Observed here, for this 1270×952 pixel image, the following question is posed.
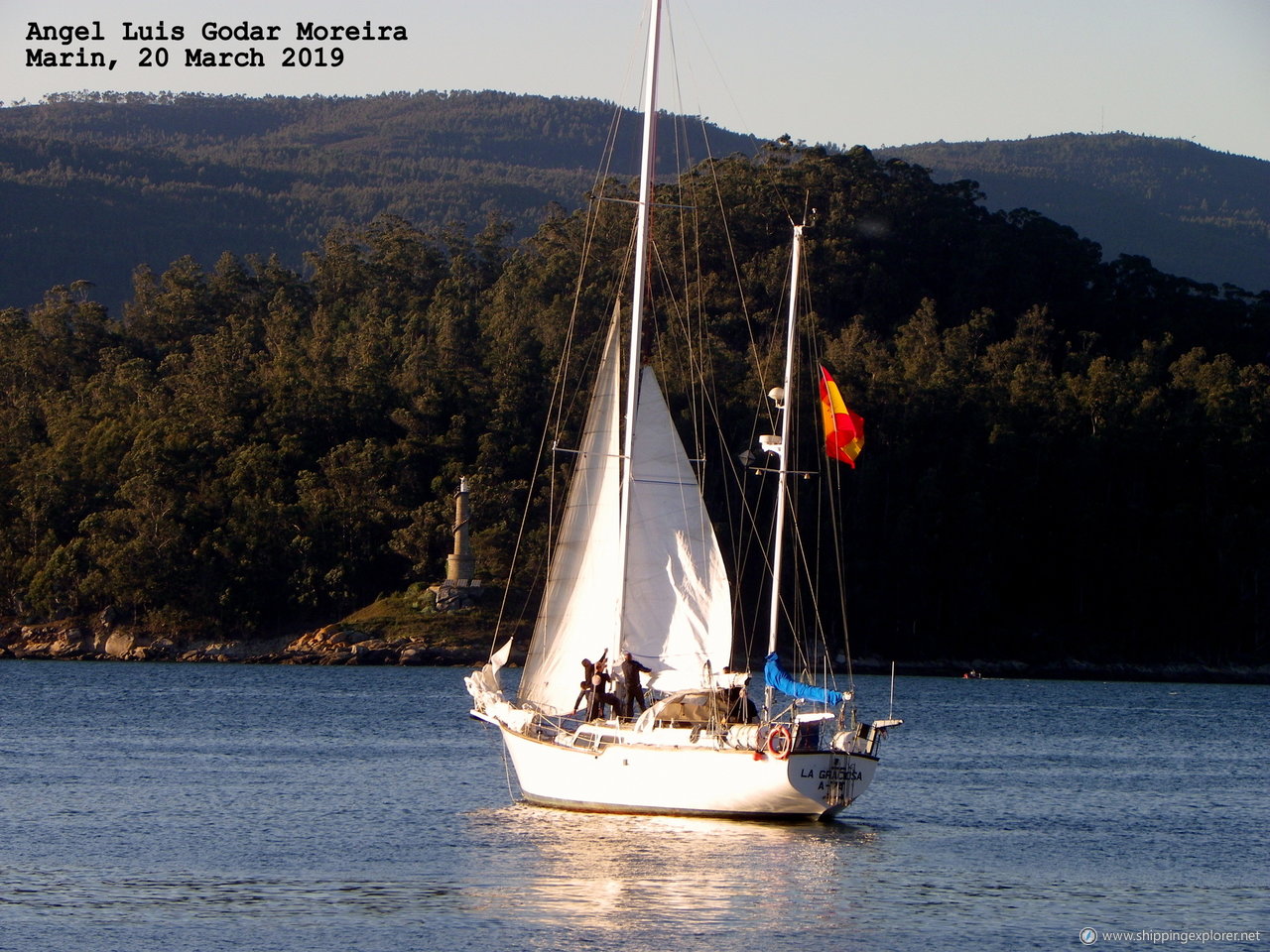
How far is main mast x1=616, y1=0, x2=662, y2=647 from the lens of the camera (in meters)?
30.2

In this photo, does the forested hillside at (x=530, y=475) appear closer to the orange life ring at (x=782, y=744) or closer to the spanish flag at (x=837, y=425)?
the spanish flag at (x=837, y=425)

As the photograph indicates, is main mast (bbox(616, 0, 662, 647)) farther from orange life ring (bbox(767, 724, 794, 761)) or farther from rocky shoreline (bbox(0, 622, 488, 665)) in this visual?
rocky shoreline (bbox(0, 622, 488, 665))

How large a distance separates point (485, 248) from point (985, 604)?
63.8 meters

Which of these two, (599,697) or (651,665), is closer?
(599,697)

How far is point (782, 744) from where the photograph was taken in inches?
1112

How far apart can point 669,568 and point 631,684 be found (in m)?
2.07

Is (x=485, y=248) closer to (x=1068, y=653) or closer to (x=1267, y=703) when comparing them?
(x=1068, y=653)

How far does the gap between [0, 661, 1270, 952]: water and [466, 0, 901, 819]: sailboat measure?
76 centimetres

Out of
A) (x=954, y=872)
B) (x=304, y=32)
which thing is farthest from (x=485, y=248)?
(x=954, y=872)

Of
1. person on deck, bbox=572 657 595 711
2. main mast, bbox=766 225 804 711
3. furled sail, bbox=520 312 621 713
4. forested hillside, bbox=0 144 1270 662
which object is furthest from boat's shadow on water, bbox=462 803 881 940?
forested hillside, bbox=0 144 1270 662

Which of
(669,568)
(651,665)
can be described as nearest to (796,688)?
(651,665)

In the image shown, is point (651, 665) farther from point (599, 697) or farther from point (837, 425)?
point (837, 425)

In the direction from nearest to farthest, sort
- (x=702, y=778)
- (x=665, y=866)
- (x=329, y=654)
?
(x=665, y=866), (x=702, y=778), (x=329, y=654)

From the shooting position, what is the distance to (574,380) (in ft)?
334
